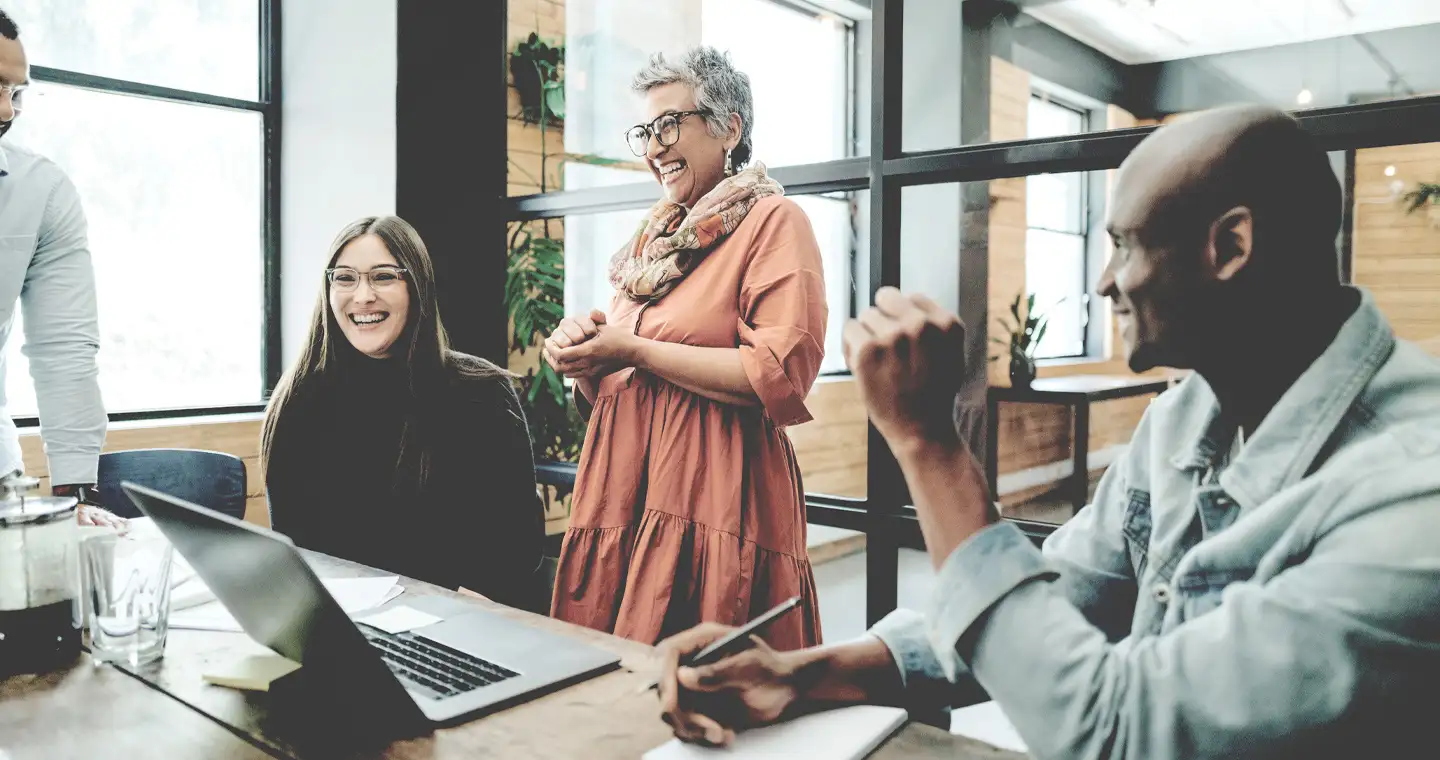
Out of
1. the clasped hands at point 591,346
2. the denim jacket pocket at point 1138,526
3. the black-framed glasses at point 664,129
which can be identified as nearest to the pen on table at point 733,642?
the denim jacket pocket at point 1138,526

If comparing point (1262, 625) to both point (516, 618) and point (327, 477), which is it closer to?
point (516, 618)

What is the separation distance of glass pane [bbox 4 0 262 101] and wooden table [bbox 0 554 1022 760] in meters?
2.84

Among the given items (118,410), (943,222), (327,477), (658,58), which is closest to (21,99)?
(327,477)

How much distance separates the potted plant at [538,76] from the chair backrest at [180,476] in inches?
66.3

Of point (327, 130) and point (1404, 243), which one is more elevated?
point (327, 130)

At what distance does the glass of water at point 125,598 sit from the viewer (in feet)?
3.72

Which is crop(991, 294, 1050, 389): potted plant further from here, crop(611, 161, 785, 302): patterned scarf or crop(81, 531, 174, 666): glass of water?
crop(81, 531, 174, 666): glass of water

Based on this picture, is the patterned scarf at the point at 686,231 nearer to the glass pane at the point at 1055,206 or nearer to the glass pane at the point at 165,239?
the glass pane at the point at 165,239

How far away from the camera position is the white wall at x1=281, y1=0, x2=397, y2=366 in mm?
3211

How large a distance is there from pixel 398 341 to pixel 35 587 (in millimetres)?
916

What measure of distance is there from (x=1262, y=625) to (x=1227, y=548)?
115mm


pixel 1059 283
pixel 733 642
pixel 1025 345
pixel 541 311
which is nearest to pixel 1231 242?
pixel 733 642

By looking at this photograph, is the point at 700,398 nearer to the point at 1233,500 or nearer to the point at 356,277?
the point at 356,277

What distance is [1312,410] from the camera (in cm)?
73
